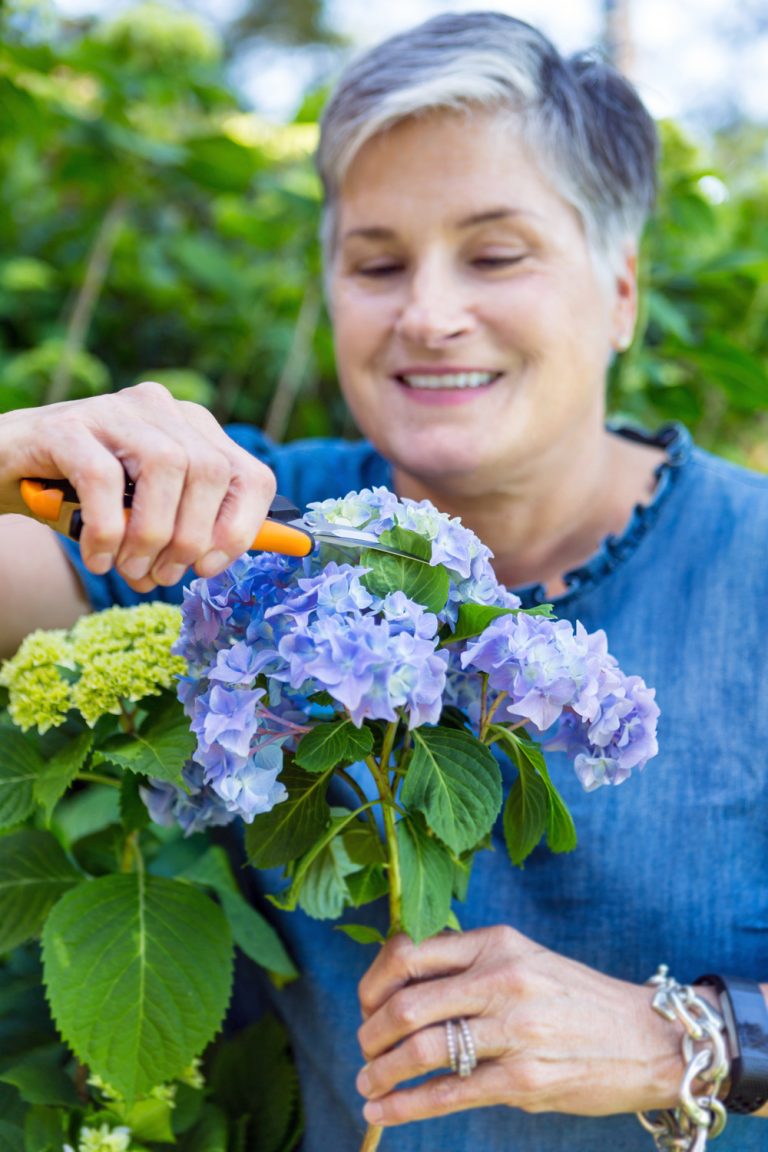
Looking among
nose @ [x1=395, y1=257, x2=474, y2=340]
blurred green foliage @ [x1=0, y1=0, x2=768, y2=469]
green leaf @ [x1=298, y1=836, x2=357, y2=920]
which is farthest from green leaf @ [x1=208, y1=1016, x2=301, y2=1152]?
blurred green foliage @ [x1=0, y1=0, x2=768, y2=469]

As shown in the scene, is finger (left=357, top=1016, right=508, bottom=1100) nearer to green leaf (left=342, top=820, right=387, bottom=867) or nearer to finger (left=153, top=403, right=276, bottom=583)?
green leaf (left=342, top=820, right=387, bottom=867)

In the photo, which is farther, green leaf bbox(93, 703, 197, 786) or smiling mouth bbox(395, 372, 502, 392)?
smiling mouth bbox(395, 372, 502, 392)

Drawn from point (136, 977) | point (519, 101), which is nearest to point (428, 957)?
point (136, 977)

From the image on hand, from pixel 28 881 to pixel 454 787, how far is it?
17.9 inches

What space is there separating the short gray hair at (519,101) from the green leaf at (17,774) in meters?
0.79

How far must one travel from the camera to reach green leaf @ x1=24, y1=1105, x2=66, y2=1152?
0.93m

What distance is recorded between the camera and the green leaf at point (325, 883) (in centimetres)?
88

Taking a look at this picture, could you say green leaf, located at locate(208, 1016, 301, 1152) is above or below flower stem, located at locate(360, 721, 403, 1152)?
below

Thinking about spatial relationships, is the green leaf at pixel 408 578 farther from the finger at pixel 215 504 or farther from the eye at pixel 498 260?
the eye at pixel 498 260

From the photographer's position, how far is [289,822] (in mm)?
796

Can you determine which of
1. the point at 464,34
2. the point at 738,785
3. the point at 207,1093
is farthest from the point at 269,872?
the point at 464,34

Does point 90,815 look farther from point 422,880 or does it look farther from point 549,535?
point 549,535

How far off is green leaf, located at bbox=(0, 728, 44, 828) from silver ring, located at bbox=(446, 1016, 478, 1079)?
39cm

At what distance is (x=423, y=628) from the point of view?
2.28ft
